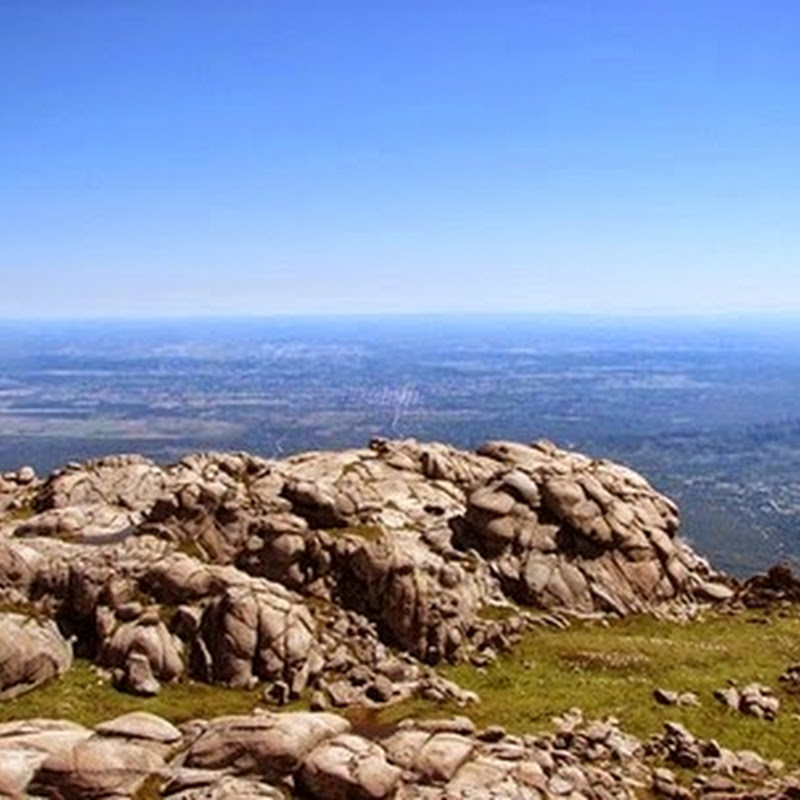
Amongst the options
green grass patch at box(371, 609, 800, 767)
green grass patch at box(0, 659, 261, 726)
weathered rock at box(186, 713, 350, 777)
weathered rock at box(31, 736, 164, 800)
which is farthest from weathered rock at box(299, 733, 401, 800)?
green grass patch at box(0, 659, 261, 726)

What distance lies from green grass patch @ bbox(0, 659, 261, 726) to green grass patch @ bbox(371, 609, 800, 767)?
7.60 m

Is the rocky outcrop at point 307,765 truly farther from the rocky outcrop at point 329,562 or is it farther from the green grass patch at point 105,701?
the rocky outcrop at point 329,562

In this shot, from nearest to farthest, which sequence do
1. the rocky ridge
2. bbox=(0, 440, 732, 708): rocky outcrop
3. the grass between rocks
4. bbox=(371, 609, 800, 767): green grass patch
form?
the rocky ridge, the grass between rocks, bbox=(371, 609, 800, 767): green grass patch, bbox=(0, 440, 732, 708): rocky outcrop

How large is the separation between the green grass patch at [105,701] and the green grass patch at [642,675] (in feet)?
24.9

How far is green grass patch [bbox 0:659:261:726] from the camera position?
47.8m

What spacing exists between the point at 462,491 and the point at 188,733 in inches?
1604

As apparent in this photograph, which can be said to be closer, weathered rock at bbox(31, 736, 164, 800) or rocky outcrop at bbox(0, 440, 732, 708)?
weathered rock at bbox(31, 736, 164, 800)

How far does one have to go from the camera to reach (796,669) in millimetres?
57562

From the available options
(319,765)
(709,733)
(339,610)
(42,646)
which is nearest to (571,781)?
(319,765)

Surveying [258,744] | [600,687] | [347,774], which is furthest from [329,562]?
[347,774]

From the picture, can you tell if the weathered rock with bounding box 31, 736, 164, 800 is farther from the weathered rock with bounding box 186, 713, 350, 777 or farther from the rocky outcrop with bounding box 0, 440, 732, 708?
the rocky outcrop with bounding box 0, 440, 732, 708

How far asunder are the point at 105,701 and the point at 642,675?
27.7m

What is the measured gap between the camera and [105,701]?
49.6m

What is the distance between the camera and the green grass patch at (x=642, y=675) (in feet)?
162
